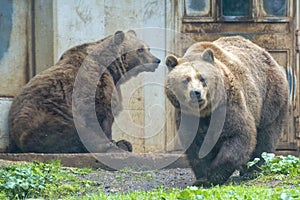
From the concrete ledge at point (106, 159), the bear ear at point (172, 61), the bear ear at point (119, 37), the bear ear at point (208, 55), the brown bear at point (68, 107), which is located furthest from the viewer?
the bear ear at point (119, 37)

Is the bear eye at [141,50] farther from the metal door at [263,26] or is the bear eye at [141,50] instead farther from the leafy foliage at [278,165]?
the leafy foliage at [278,165]

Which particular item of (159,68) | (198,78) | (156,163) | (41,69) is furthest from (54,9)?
(198,78)

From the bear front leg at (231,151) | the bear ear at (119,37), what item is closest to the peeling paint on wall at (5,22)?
the bear ear at (119,37)

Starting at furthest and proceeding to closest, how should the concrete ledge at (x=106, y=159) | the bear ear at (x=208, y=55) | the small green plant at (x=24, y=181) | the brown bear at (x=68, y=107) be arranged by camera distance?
A: the brown bear at (x=68, y=107) → the concrete ledge at (x=106, y=159) → the bear ear at (x=208, y=55) → the small green plant at (x=24, y=181)

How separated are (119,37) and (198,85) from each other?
285 centimetres

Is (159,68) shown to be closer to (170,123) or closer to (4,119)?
(170,123)

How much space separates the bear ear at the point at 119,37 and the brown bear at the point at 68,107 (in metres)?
0.30

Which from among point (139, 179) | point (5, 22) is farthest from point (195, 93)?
point (5, 22)

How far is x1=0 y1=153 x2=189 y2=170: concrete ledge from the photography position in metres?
10.3

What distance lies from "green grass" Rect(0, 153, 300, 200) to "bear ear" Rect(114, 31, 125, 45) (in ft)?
7.47

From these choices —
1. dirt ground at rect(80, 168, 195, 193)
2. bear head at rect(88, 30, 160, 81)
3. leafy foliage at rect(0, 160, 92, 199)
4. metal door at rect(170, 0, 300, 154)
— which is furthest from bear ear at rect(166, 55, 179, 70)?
metal door at rect(170, 0, 300, 154)

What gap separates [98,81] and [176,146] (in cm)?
126

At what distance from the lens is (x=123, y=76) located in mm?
11703

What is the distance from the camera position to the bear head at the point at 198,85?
890 centimetres
